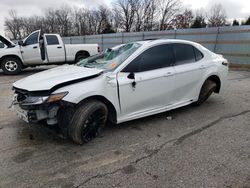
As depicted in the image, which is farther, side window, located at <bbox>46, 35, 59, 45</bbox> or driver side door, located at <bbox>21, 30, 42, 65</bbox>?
side window, located at <bbox>46, 35, 59, 45</bbox>

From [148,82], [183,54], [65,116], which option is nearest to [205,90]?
Answer: [183,54]

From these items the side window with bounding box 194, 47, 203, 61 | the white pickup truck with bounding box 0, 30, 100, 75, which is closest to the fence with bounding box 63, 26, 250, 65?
the white pickup truck with bounding box 0, 30, 100, 75

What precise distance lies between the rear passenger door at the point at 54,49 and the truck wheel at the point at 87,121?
8274 mm

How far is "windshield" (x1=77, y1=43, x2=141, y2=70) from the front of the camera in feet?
12.5

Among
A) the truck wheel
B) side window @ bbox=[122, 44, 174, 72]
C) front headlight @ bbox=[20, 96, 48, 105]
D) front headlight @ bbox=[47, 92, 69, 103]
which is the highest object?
side window @ bbox=[122, 44, 174, 72]

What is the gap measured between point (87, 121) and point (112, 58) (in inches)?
55.3

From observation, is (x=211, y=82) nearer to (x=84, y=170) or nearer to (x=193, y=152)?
(x=193, y=152)

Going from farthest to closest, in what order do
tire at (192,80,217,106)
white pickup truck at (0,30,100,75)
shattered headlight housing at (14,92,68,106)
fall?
white pickup truck at (0,30,100,75) → tire at (192,80,217,106) → shattered headlight housing at (14,92,68,106)

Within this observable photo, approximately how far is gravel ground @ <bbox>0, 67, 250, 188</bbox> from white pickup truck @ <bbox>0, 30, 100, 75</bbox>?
21.5ft

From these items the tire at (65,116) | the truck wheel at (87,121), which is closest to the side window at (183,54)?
the truck wheel at (87,121)

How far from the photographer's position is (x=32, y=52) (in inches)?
405

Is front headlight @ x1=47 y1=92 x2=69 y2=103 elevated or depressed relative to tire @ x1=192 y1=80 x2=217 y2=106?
elevated

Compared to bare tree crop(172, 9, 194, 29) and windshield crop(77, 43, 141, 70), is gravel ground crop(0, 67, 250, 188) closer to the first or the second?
windshield crop(77, 43, 141, 70)

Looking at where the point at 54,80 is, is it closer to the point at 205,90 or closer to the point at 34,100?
the point at 34,100
